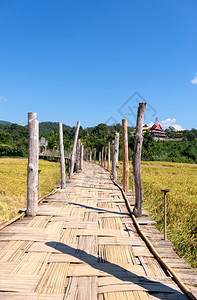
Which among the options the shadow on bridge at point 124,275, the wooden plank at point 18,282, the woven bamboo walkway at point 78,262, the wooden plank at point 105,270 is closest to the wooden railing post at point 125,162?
the woven bamboo walkway at point 78,262

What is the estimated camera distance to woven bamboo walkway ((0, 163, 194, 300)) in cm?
198

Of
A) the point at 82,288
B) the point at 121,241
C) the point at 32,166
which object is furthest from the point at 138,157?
the point at 82,288

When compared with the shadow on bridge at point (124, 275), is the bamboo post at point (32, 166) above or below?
above

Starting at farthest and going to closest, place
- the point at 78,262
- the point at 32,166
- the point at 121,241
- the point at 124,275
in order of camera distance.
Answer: the point at 32,166, the point at 121,241, the point at 78,262, the point at 124,275

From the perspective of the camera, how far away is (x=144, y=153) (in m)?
39.7

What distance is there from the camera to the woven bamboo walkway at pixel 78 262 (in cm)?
198

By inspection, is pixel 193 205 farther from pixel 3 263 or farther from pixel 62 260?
pixel 3 263

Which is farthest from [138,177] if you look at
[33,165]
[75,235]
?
[33,165]

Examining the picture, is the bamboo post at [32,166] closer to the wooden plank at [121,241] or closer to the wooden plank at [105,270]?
the wooden plank at [121,241]

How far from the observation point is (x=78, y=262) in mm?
2445

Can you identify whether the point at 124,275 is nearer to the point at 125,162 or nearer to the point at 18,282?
the point at 18,282

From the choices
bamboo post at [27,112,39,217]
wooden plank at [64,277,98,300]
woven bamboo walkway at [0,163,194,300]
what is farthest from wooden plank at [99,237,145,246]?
bamboo post at [27,112,39,217]

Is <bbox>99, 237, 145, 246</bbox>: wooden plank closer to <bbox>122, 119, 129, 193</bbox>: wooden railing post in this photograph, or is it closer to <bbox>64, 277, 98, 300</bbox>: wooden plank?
<bbox>64, 277, 98, 300</bbox>: wooden plank

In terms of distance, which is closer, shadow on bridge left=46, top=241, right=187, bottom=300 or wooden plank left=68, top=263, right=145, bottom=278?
shadow on bridge left=46, top=241, right=187, bottom=300
